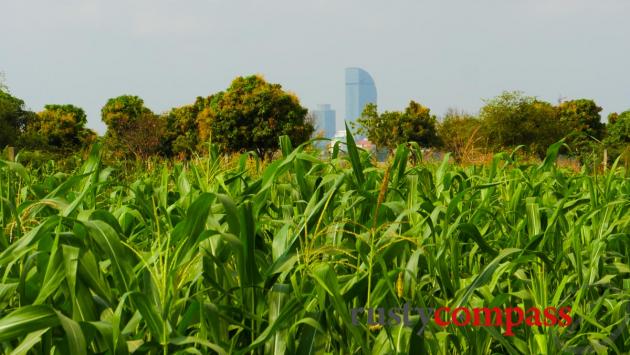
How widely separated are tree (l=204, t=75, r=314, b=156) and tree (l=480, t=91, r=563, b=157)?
25.2 ft

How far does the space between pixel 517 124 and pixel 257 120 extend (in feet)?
35.1

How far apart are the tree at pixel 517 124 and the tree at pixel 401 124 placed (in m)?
5.93

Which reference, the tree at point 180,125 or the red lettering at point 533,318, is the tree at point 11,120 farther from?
the red lettering at point 533,318

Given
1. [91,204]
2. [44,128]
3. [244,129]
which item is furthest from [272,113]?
[91,204]

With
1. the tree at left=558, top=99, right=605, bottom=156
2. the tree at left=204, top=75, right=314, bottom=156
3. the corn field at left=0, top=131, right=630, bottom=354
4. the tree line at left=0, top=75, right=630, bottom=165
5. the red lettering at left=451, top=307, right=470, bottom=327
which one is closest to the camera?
the corn field at left=0, top=131, right=630, bottom=354

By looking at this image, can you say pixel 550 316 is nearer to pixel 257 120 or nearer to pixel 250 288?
pixel 250 288

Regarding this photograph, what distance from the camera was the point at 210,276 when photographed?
5.90 ft

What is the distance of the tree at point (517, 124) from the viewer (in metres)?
27.0

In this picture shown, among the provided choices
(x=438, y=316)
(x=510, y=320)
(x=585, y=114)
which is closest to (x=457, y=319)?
(x=438, y=316)

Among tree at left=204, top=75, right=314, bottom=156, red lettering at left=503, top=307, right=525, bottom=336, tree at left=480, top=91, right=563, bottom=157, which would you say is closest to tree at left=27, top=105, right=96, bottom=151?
tree at left=204, top=75, right=314, bottom=156

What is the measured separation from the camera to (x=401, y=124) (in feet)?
110

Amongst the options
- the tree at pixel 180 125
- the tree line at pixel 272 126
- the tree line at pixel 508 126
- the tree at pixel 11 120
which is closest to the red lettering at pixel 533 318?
the tree line at pixel 508 126

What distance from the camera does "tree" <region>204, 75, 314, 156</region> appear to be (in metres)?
28.3

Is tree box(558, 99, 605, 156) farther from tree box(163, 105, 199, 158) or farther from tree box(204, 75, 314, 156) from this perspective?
tree box(163, 105, 199, 158)
